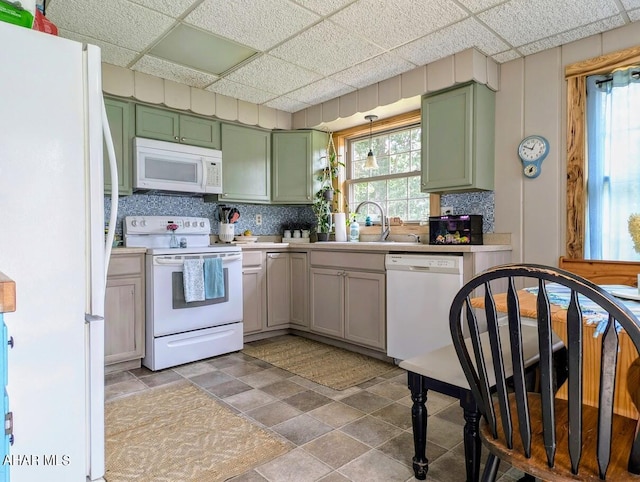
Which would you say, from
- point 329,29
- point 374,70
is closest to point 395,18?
point 329,29

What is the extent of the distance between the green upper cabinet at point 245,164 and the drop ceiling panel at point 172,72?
491 millimetres

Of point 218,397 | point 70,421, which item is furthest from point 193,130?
point 70,421

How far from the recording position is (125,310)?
9.76 feet

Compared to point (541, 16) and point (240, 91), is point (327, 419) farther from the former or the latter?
point (240, 91)

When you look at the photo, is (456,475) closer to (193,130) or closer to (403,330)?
(403,330)

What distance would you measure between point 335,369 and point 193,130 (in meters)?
2.43

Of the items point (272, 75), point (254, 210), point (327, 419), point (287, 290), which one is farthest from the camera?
point (254, 210)

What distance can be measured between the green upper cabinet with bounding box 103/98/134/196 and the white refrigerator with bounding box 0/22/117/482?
2017mm

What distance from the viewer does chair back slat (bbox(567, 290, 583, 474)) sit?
0.93 metres

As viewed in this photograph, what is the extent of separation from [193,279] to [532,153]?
268cm

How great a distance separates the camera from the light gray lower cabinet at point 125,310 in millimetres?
2906

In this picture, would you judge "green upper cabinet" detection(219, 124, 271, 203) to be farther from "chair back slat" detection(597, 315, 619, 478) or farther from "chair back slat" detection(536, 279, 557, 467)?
"chair back slat" detection(597, 315, 619, 478)

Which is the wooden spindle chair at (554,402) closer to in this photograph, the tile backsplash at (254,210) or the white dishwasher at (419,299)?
the white dishwasher at (419,299)

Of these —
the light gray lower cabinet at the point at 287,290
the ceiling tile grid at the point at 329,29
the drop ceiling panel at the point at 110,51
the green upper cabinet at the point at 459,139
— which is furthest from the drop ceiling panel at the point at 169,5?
the light gray lower cabinet at the point at 287,290
